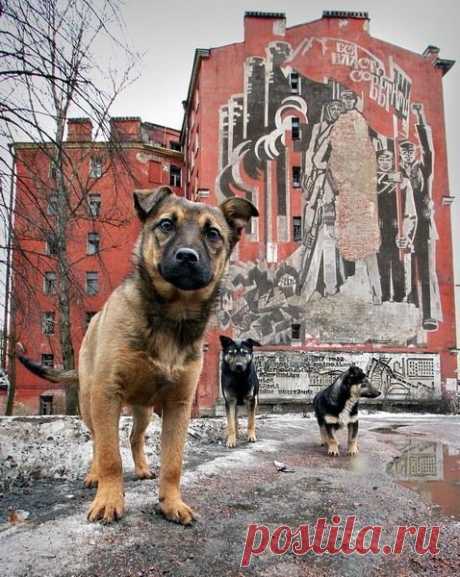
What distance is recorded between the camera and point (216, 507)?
4402 millimetres

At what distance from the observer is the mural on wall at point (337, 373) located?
27.2 metres

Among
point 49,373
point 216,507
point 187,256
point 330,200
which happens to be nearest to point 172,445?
point 216,507

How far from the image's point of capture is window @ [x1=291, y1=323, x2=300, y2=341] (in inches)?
1102

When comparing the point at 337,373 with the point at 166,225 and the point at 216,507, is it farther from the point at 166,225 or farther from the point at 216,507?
the point at 166,225

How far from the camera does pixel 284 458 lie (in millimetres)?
7773

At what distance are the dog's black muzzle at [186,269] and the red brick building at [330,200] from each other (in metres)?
23.3

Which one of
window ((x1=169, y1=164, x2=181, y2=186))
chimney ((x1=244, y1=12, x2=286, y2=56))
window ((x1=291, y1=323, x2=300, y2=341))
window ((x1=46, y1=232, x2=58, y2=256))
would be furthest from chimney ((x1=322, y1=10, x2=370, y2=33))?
window ((x1=46, y1=232, x2=58, y2=256))

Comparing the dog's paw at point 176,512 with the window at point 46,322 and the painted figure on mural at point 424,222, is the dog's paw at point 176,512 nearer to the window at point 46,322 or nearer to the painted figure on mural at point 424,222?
the window at point 46,322

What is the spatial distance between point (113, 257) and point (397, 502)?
34.8 m

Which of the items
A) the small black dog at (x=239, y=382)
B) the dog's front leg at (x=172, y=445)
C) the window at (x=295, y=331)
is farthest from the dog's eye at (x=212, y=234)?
the window at (x=295, y=331)

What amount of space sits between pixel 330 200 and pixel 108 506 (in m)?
27.6

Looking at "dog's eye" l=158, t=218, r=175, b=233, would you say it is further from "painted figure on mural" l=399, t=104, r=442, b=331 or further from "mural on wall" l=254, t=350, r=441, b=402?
"painted figure on mural" l=399, t=104, r=442, b=331

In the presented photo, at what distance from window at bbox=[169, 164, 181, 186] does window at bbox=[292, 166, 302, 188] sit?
13.8m

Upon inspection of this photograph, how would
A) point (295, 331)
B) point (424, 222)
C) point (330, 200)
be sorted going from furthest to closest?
1. point (424, 222)
2. point (330, 200)
3. point (295, 331)
